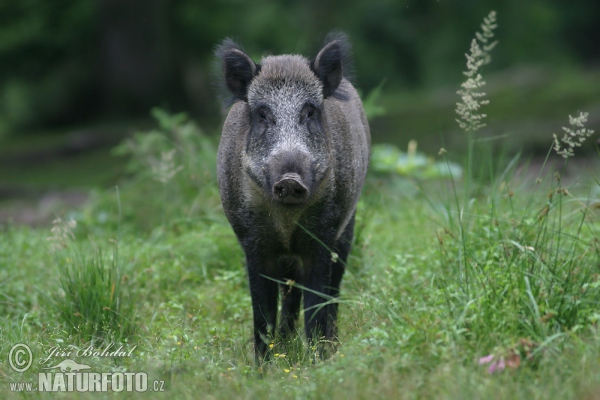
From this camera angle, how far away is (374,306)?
4.60 meters

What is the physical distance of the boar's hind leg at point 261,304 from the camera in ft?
16.5

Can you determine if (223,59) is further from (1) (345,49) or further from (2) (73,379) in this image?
(2) (73,379)

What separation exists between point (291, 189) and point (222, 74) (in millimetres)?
1294

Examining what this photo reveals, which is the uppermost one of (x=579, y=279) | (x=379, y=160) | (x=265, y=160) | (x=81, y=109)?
Result: (x=265, y=160)

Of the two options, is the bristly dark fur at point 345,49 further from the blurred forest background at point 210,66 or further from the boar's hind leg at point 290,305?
the blurred forest background at point 210,66

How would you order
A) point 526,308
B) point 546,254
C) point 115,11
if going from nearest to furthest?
point 526,308 → point 546,254 → point 115,11

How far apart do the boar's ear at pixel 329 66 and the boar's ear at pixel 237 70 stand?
37cm

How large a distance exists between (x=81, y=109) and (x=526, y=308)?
15.1 m

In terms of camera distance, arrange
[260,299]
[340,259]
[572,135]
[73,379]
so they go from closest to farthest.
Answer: [73,379] → [572,135] → [260,299] → [340,259]

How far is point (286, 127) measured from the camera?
482 cm

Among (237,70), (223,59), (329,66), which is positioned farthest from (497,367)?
(223,59)

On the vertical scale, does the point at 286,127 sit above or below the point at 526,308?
above

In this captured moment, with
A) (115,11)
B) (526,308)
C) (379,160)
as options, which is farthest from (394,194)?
(115,11)

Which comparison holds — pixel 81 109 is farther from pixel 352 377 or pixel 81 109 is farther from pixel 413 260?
pixel 352 377
